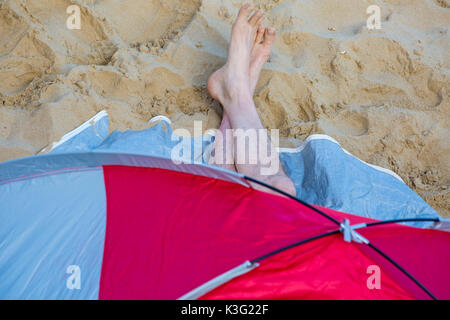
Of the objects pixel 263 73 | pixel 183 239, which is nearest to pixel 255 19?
pixel 263 73

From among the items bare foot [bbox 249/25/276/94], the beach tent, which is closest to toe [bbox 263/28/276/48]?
bare foot [bbox 249/25/276/94]

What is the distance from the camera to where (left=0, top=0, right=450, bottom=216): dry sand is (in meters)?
1.41

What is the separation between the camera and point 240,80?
4.81 ft

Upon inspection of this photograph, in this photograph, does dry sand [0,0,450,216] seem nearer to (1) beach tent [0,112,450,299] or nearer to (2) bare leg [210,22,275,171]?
(2) bare leg [210,22,275,171]

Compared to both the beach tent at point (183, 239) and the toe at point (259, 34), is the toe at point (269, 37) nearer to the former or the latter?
the toe at point (259, 34)

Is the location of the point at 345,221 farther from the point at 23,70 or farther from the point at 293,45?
the point at 23,70

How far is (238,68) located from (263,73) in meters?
0.16

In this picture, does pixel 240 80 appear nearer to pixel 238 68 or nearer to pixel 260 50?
pixel 238 68

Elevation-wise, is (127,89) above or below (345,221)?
above

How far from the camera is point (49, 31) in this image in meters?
1.59

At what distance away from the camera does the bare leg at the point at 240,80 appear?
4.54 feet

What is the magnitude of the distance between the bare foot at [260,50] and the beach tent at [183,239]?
0.67 meters

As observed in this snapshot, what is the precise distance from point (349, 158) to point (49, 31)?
1.26 m
